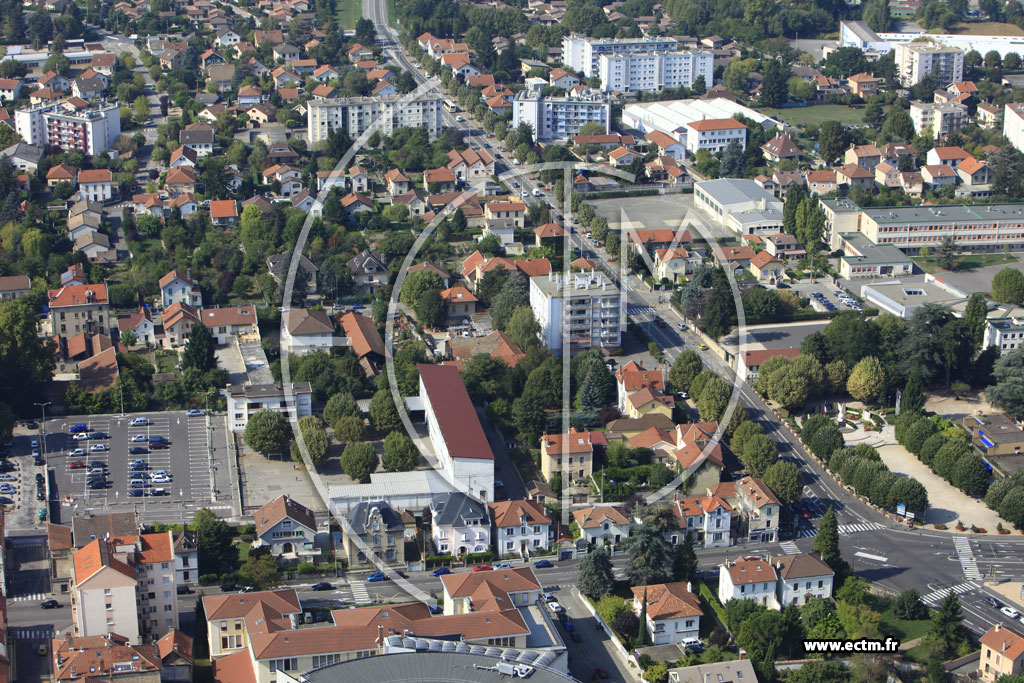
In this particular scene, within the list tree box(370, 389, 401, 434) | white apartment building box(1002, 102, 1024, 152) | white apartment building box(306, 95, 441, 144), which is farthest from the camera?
white apartment building box(1002, 102, 1024, 152)

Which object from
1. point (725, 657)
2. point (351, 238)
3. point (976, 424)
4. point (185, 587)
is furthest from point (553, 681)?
point (351, 238)

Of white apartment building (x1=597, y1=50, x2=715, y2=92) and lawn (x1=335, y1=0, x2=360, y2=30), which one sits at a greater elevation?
lawn (x1=335, y1=0, x2=360, y2=30)

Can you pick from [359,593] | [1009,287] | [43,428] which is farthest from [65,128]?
[1009,287]

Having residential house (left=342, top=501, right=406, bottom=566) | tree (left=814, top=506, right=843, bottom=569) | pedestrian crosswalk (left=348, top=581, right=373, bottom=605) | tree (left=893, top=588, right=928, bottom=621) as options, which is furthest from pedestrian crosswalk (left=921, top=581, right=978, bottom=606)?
pedestrian crosswalk (left=348, top=581, right=373, bottom=605)

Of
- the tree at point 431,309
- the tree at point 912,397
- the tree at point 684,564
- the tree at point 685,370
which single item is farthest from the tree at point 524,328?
the tree at point 684,564

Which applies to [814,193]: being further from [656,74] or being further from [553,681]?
[553,681]

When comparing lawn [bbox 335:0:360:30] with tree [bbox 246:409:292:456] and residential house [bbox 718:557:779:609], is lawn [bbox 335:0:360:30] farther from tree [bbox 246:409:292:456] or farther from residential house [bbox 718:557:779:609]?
residential house [bbox 718:557:779:609]

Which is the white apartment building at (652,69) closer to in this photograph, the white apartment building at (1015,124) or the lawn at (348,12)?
the white apartment building at (1015,124)
